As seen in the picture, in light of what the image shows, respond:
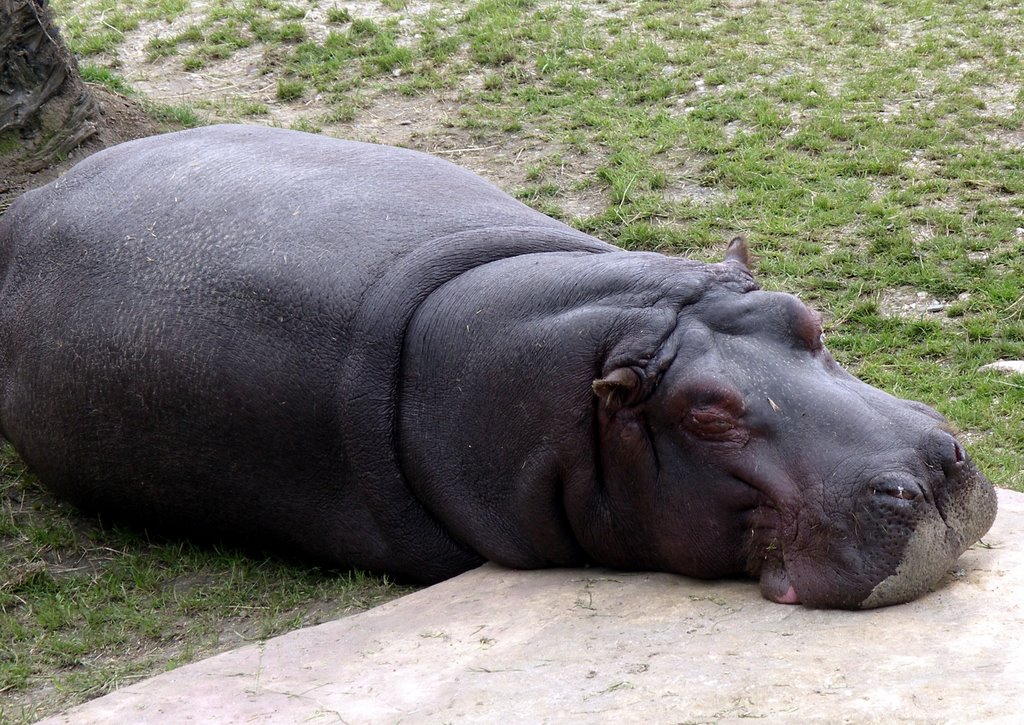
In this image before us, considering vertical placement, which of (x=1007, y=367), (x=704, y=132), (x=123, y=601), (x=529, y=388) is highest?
(x=529, y=388)

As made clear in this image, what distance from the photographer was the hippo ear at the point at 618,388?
393 centimetres

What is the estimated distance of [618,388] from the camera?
3973 mm

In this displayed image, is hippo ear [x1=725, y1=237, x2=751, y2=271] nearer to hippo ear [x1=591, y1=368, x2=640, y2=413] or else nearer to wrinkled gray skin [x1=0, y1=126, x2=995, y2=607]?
wrinkled gray skin [x1=0, y1=126, x2=995, y2=607]

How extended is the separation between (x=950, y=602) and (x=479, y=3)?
8.97 meters

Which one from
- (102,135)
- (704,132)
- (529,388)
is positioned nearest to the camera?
(529,388)

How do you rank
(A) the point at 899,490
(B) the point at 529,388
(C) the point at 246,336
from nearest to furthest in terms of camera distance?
(A) the point at 899,490 → (B) the point at 529,388 → (C) the point at 246,336

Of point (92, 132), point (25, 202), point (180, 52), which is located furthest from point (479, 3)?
point (25, 202)

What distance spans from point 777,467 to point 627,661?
2.55 feet

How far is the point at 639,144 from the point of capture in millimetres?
9102

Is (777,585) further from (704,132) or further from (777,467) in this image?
(704,132)

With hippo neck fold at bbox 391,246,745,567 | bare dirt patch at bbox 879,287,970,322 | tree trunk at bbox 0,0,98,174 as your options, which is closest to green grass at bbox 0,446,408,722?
hippo neck fold at bbox 391,246,745,567

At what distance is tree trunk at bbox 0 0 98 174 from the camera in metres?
7.62

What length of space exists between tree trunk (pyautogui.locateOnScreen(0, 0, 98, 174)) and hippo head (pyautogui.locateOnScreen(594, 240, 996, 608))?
4.99 metres

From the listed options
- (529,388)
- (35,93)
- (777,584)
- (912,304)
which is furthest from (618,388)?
(35,93)
